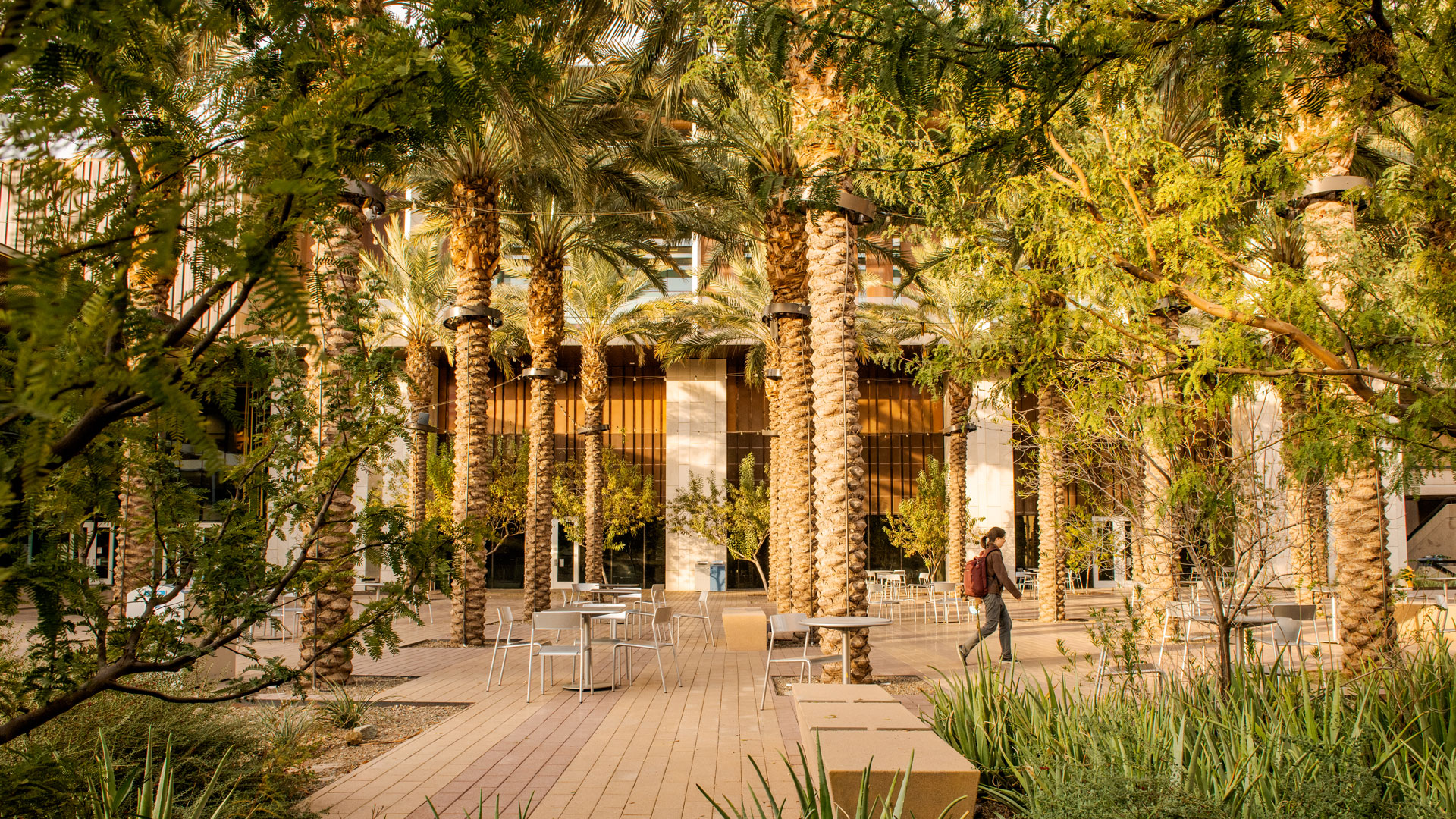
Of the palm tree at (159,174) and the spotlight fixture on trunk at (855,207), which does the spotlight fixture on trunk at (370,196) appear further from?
the palm tree at (159,174)

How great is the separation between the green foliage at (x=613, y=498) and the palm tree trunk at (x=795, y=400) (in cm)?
1513

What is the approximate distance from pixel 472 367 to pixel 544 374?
3.64 m

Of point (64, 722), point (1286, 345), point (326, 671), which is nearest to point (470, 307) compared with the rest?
point (326, 671)

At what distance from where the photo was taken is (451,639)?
1575cm

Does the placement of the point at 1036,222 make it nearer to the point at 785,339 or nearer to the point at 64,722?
the point at 64,722

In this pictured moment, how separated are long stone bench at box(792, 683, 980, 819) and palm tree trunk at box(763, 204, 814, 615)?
800 centimetres

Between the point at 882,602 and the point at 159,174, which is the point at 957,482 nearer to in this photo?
the point at 882,602

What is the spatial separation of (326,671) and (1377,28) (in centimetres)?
1087

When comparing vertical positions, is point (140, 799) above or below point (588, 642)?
above

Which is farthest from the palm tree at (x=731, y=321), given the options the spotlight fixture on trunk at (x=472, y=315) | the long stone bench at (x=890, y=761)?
the long stone bench at (x=890, y=761)

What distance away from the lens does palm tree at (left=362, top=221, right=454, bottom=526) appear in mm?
24734

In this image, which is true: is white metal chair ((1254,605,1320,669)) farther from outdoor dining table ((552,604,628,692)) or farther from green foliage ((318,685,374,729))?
green foliage ((318,685,374,729))

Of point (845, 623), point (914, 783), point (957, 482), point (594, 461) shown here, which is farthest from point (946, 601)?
point (914, 783)

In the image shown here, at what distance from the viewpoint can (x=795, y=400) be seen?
1511 centimetres
